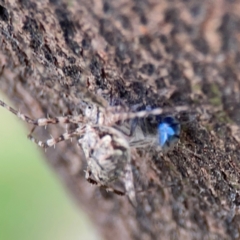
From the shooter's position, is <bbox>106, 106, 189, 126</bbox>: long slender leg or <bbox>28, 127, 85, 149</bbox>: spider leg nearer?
<bbox>106, 106, 189, 126</bbox>: long slender leg

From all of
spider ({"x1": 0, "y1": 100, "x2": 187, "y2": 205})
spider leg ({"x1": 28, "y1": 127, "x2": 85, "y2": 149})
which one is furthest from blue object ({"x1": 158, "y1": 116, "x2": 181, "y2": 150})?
spider leg ({"x1": 28, "y1": 127, "x2": 85, "y2": 149})

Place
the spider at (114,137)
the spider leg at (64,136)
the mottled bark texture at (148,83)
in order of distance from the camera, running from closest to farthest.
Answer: the mottled bark texture at (148,83), the spider at (114,137), the spider leg at (64,136)

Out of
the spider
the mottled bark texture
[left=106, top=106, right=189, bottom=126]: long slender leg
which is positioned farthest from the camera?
the spider

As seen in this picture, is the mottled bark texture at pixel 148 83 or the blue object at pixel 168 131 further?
the blue object at pixel 168 131

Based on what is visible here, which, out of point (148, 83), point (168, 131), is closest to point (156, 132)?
point (168, 131)

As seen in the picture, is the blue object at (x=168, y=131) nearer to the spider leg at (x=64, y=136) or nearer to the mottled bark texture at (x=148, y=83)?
the mottled bark texture at (x=148, y=83)

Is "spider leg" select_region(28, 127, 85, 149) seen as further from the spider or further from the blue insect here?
the blue insect

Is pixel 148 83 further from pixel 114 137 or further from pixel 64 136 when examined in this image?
pixel 64 136

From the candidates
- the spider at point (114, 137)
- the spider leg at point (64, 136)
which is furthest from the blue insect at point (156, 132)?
the spider leg at point (64, 136)
